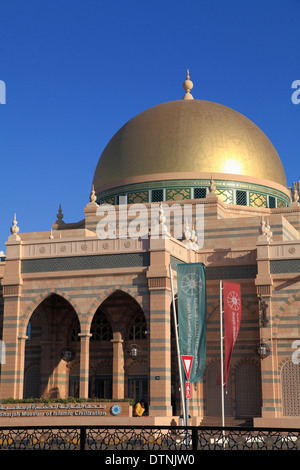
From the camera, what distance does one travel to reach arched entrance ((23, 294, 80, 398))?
34094mm

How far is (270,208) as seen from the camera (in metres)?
39.8

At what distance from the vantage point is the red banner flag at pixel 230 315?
2962 centimetres

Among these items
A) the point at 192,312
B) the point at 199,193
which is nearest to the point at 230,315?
the point at 192,312

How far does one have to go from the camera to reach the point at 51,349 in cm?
3441

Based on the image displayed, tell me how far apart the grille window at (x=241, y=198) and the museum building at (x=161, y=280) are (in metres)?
0.07

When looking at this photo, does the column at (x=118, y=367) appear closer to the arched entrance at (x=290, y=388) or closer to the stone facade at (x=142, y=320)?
the stone facade at (x=142, y=320)

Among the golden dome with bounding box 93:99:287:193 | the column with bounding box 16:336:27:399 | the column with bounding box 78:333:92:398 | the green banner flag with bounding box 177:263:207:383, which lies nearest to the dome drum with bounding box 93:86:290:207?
the golden dome with bounding box 93:99:287:193

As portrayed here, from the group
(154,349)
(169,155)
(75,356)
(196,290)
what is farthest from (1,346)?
(169,155)

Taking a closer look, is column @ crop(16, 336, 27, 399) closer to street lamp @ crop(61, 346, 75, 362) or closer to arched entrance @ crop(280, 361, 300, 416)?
street lamp @ crop(61, 346, 75, 362)

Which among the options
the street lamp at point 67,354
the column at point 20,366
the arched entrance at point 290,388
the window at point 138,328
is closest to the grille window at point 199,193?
the window at point 138,328

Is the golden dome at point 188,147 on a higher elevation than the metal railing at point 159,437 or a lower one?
higher

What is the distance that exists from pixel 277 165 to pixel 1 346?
1841 cm

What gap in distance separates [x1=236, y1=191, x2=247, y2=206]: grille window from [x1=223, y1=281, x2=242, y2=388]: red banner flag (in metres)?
9.68
